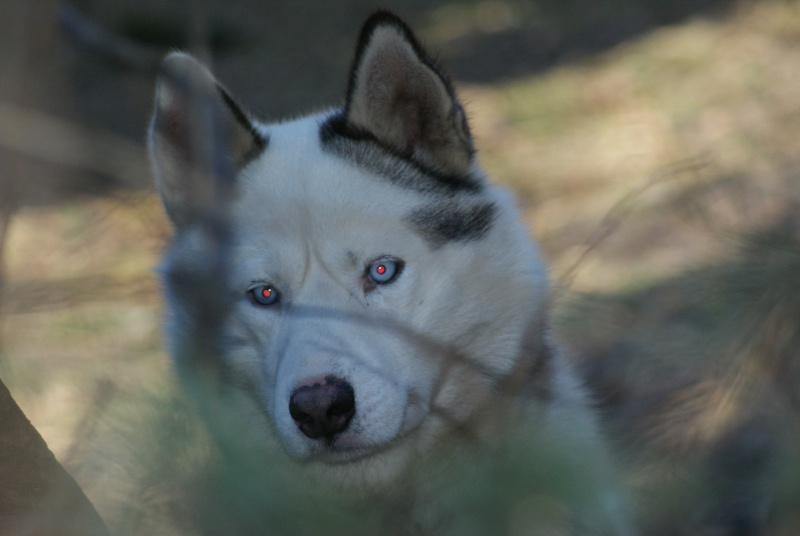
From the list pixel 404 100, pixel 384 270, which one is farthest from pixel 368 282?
pixel 404 100

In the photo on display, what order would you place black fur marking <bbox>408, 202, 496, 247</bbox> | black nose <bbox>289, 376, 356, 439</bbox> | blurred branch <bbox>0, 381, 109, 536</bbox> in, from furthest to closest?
black fur marking <bbox>408, 202, 496, 247</bbox> < black nose <bbox>289, 376, 356, 439</bbox> < blurred branch <bbox>0, 381, 109, 536</bbox>

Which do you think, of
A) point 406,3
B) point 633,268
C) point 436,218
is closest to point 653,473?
point 436,218

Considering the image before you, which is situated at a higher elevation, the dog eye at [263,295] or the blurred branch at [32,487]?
the dog eye at [263,295]

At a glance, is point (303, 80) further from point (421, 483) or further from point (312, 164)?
point (421, 483)

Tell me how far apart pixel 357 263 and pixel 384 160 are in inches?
20.4

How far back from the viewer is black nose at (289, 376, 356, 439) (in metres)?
2.46

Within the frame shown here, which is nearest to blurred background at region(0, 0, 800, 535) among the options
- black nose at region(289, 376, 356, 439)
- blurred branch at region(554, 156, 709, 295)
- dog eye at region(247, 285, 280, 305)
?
blurred branch at region(554, 156, 709, 295)

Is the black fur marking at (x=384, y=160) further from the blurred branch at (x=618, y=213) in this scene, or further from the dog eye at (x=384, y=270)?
the blurred branch at (x=618, y=213)

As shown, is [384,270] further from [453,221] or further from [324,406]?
[324,406]

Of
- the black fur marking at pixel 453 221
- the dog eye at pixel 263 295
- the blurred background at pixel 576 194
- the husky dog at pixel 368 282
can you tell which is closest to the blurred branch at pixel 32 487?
the blurred background at pixel 576 194

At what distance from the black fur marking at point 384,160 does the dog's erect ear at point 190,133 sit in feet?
0.90

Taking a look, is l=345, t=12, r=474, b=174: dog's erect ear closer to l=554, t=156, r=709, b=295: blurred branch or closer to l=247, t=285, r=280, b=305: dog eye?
l=247, t=285, r=280, b=305: dog eye

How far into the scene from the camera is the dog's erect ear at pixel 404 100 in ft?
9.16

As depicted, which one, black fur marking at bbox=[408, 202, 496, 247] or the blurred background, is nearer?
the blurred background
